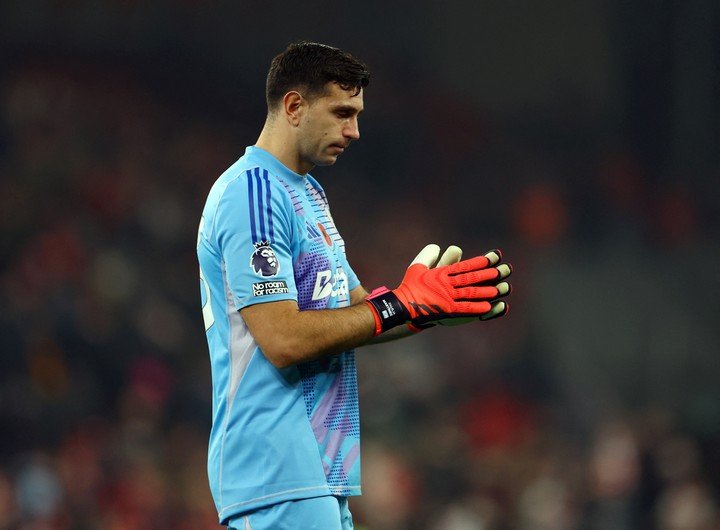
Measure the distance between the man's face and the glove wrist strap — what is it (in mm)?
336

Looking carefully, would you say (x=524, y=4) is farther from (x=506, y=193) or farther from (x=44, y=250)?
(x=44, y=250)

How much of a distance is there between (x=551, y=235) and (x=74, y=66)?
4471 mm

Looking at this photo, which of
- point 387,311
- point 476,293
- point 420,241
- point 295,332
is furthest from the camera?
point 420,241

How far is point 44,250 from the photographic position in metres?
7.98

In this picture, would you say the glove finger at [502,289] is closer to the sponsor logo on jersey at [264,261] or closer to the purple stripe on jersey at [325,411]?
the purple stripe on jersey at [325,411]

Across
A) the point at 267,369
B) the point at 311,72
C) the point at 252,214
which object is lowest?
the point at 267,369

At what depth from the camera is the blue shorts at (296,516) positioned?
2227 mm

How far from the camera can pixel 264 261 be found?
222 cm

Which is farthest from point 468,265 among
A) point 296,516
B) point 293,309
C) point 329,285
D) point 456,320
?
point 296,516

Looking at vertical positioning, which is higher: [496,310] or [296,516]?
[496,310]

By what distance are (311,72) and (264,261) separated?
1.60 feet

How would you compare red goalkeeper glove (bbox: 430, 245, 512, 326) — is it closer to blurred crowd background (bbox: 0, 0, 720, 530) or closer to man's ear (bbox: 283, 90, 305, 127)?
man's ear (bbox: 283, 90, 305, 127)

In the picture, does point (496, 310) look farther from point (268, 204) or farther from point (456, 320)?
point (268, 204)

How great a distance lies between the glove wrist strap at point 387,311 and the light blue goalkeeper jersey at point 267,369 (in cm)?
12
